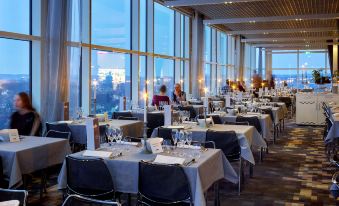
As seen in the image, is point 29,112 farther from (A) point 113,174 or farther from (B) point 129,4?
(B) point 129,4

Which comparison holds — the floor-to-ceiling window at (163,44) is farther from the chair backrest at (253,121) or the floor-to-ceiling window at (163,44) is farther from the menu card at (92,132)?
the menu card at (92,132)

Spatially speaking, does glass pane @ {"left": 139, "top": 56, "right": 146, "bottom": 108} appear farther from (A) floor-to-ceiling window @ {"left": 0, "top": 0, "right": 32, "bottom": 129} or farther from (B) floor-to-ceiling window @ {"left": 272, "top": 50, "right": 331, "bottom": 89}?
(B) floor-to-ceiling window @ {"left": 272, "top": 50, "right": 331, "bottom": 89}

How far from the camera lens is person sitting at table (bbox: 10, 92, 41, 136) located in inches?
217

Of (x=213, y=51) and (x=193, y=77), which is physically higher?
(x=213, y=51)

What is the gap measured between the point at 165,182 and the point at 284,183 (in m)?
2.98

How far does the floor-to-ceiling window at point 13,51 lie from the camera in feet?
22.7

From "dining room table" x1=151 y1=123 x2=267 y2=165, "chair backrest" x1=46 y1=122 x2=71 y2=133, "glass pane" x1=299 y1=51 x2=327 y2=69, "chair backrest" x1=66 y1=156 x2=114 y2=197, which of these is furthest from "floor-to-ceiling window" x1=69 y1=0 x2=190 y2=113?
"glass pane" x1=299 y1=51 x2=327 y2=69

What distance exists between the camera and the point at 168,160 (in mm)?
3467

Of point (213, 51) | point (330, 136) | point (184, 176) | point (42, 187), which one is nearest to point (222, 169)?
point (184, 176)

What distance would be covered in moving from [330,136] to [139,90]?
583 centimetres

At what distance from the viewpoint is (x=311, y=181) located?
587cm

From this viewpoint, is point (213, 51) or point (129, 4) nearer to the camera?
point (129, 4)

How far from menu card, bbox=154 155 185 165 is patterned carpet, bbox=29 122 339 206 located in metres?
1.48

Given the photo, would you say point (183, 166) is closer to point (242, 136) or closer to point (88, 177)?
point (88, 177)
